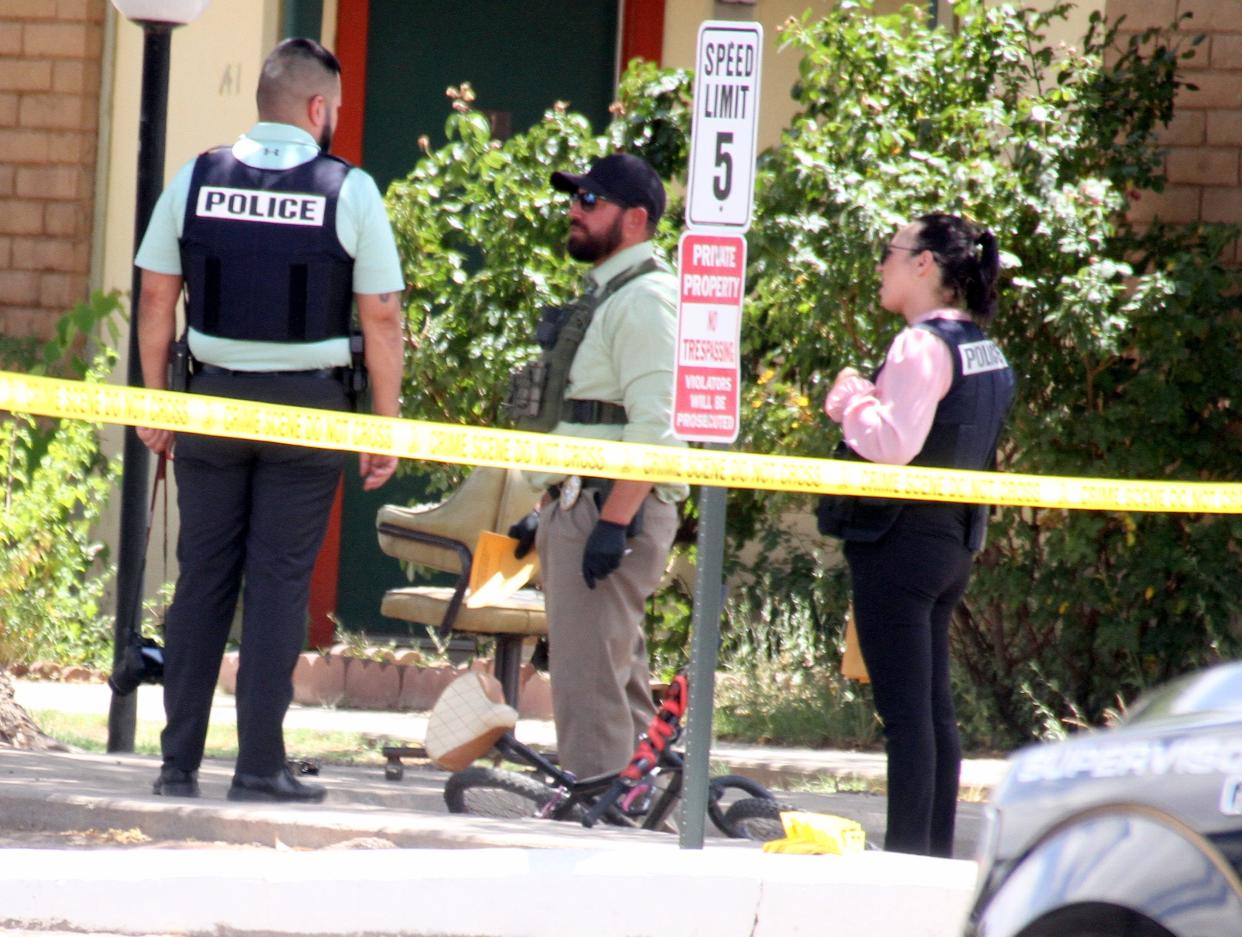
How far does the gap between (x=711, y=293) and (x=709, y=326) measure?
0.26 feet

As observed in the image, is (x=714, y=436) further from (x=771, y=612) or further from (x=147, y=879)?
(x=771, y=612)

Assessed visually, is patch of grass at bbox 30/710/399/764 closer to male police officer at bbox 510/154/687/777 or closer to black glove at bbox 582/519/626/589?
male police officer at bbox 510/154/687/777

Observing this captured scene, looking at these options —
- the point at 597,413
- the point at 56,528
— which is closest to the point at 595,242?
the point at 597,413

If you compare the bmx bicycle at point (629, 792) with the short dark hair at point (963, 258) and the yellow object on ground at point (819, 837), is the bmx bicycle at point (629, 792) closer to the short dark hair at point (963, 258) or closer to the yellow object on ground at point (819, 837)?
the yellow object on ground at point (819, 837)

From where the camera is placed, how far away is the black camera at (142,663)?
20.1ft

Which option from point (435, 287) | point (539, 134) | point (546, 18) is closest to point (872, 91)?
point (539, 134)

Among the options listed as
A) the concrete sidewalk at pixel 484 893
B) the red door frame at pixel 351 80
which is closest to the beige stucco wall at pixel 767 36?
the red door frame at pixel 351 80

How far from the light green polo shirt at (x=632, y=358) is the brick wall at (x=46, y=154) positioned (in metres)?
5.77

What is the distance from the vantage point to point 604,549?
564cm

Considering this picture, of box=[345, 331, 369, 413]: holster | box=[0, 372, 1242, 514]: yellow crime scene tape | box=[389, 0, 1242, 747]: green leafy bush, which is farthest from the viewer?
box=[389, 0, 1242, 747]: green leafy bush

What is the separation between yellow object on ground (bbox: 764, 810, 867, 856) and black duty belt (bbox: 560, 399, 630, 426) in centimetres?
136

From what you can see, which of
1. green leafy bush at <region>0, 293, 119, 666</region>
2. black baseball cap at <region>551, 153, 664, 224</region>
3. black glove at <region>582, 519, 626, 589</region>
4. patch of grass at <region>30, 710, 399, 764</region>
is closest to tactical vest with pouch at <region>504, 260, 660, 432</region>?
black baseball cap at <region>551, 153, 664, 224</region>

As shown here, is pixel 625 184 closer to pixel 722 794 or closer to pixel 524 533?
pixel 524 533

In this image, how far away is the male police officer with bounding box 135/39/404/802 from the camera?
5.53 meters
